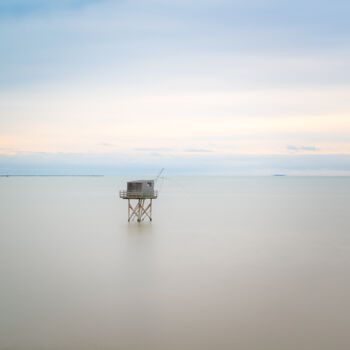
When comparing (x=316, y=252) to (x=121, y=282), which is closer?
(x=121, y=282)

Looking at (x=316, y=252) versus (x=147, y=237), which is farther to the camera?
(x=147, y=237)

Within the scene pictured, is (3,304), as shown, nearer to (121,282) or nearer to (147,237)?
(121,282)

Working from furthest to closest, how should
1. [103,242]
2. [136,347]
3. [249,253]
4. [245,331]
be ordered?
[103,242]
[249,253]
[245,331]
[136,347]

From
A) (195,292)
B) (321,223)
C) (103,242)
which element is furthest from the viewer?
(321,223)

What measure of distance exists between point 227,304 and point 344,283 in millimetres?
6950

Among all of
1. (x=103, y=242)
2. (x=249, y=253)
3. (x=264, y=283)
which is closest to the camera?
(x=264, y=283)

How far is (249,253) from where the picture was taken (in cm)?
2538

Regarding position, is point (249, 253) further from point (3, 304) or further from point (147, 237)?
point (3, 304)

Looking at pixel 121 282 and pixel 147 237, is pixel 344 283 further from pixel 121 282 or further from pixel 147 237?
pixel 147 237

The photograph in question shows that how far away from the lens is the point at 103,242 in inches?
1119

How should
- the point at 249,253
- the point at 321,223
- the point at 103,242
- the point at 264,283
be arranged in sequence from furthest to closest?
the point at 321,223, the point at 103,242, the point at 249,253, the point at 264,283

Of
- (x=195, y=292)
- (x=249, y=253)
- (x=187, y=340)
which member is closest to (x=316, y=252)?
(x=249, y=253)

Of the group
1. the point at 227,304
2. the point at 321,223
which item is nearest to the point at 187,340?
the point at 227,304

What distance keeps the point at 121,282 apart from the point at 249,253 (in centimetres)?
1046
